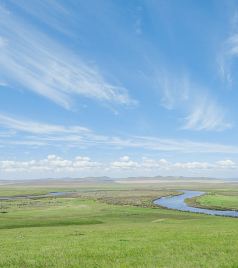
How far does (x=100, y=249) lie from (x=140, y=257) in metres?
3.53

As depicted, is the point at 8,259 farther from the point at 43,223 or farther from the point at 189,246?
the point at 43,223

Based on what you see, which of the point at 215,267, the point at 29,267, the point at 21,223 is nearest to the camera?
the point at 215,267

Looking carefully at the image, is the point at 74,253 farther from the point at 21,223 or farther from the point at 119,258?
the point at 21,223

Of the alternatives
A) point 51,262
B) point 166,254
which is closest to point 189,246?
point 166,254

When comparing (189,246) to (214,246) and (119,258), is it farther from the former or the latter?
(119,258)

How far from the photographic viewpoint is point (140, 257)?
16.8 m

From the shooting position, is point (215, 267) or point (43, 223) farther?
point (43, 223)

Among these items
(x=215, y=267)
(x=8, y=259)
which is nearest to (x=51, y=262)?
(x=8, y=259)

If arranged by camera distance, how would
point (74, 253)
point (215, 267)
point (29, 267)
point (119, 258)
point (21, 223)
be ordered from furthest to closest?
point (21, 223) → point (74, 253) → point (119, 258) → point (29, 267) → point (215, 267)

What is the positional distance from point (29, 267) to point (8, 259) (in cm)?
231

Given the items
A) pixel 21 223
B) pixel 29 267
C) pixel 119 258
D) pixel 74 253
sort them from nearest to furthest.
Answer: pixel 29 267
pixel 119 258
pixel 74 253
pixel 21 223

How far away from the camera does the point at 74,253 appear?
61.2 feet

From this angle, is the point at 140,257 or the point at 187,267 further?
the point at 140,257

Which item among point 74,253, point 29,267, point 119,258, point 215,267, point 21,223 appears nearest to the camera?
point 215,267
